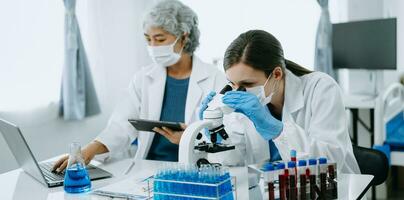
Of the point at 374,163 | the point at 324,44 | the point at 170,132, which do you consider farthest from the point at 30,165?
the point at 324,44

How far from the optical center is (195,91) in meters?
2.19

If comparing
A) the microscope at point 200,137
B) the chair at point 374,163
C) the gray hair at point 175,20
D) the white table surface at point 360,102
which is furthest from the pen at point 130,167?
the white table surface at point 360,102

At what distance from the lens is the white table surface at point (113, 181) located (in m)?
1.33

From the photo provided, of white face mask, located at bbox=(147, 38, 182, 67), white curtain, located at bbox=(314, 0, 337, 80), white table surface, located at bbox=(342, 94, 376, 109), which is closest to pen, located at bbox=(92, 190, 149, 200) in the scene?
white face mask, located at bbox=(147, 38, 182, 67)

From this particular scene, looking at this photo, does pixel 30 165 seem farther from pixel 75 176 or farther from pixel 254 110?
pixel 254 110

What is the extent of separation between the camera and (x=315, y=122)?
5.18ft

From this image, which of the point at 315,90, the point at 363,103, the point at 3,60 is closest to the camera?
the point at 315,90

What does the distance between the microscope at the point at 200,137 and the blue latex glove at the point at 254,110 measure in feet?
0.18

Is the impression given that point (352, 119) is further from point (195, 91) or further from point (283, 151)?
point (283, 151)

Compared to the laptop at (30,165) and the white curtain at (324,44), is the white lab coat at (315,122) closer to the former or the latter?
the laptop at (30,165)

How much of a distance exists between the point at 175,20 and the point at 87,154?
77 cm

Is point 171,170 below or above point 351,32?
below

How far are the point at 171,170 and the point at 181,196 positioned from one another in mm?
77

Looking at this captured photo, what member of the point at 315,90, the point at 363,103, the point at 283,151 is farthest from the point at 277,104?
the point at 363,103
